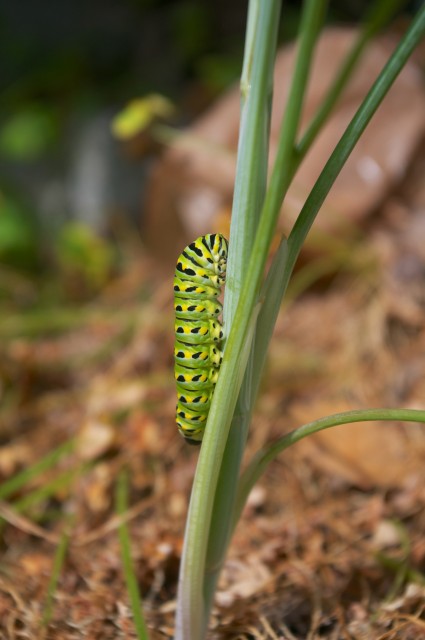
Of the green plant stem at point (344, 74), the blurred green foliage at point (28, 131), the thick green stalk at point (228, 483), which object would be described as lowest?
the thick green stalk at point (228, 483)

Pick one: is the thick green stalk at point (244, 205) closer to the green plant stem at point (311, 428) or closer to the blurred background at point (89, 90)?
the green plant stem at point (311, 428)

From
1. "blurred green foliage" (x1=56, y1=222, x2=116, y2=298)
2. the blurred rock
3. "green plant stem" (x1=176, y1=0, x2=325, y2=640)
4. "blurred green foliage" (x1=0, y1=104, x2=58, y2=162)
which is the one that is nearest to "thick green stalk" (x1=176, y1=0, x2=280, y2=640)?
"green plant stem" (x1=176, y1=0, x2=325, y2=640)

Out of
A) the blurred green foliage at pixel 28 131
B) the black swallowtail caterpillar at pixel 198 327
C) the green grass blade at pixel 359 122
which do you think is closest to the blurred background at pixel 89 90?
the blurred green foliage at pixel 28 131

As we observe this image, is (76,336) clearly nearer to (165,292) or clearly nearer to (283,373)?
(165,292)

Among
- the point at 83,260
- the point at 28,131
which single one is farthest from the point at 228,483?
the point at 28,131

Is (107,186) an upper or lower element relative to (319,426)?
upper

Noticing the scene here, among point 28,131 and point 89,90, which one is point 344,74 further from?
point 89,90

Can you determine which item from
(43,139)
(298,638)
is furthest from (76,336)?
(298,638)
